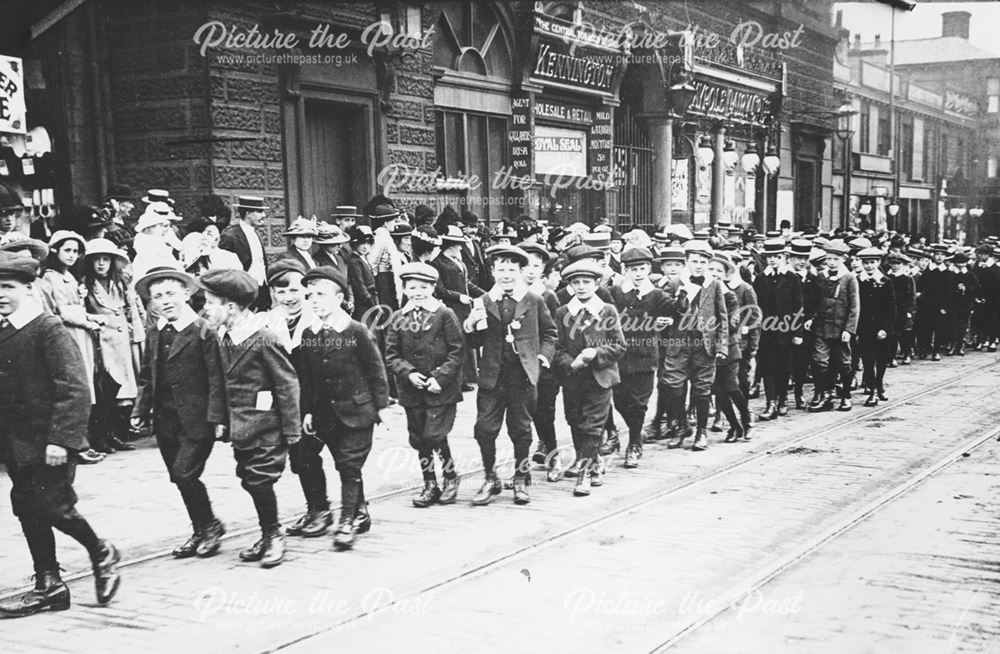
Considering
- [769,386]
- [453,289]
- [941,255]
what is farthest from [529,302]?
[941,255]

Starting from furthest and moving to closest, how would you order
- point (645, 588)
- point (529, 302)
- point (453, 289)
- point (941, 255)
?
point (941, 255) < point (453, 289) < point (529, 302) < point (645, 588)

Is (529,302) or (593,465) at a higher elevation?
(529,302)

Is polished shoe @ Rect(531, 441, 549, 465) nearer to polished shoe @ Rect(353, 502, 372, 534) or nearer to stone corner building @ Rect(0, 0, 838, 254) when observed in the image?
polished shoe @ Rect(353, 502, 372, 534)

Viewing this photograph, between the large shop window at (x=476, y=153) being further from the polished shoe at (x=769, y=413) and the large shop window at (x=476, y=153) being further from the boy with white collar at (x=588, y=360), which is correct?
the boy with white collar at (x=588, y=360)

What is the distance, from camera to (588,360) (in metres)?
7.67

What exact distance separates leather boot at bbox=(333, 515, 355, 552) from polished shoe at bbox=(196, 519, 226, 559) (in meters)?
0.71

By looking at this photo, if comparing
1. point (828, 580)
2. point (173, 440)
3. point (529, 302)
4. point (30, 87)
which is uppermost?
point (30, 87)

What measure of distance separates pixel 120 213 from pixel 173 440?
514 centimetres

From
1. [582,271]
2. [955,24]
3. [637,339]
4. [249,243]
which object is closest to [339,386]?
[582,271]

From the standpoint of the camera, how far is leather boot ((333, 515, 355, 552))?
6.10 m

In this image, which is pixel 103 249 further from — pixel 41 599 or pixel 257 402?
pixel 41 599

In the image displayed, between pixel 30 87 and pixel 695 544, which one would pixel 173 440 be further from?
pixel 30 87

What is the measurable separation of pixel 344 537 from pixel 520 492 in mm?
1612

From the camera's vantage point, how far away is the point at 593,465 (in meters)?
7.83
